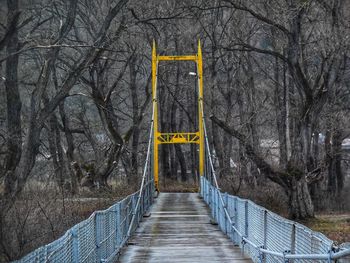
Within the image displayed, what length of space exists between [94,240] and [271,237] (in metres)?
2.73

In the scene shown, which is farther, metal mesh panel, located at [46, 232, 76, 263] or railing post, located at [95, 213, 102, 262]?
railing post, located at [95, 213, 102, 262]

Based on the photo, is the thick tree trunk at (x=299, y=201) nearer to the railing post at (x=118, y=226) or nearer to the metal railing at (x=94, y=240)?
the metal railing at (x=94, y=240)

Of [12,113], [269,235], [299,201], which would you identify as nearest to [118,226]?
[269,235]

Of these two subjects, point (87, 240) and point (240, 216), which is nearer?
point (87, 240)

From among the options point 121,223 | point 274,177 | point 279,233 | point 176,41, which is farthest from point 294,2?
point 176,41

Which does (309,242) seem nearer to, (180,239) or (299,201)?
(180,239)

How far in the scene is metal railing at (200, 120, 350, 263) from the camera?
21.6 ft

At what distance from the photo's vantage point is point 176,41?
134 feet

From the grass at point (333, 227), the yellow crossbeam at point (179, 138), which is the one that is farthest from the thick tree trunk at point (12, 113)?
the yellow crossbeam at point (179, 138)

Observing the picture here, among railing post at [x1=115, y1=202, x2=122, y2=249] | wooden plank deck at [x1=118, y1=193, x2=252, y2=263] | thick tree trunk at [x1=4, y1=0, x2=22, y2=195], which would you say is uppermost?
thick tree trunk at [x1=4, y1=0, x2=22, y2=195]

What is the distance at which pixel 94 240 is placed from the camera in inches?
387

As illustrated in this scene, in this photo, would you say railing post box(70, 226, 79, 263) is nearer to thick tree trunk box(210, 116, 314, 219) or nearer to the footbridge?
the footbridge

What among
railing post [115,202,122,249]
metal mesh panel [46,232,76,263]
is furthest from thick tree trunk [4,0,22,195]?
metal mesh panel [46,232,76,263]

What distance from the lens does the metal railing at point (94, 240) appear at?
6301mm
